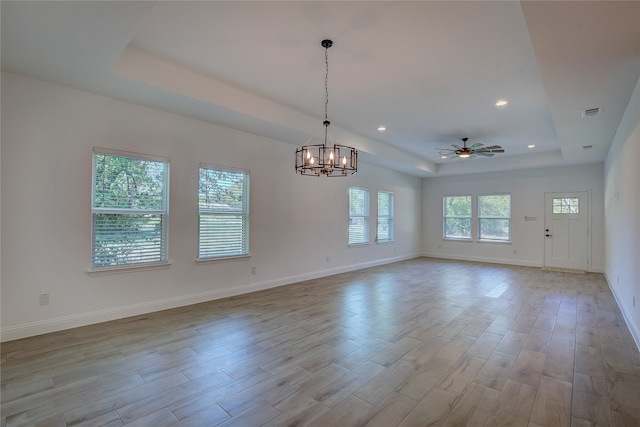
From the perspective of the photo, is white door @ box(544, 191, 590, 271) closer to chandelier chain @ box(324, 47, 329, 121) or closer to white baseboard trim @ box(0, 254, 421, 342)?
white baseboard trim @ box(0, 254, 421, 342)

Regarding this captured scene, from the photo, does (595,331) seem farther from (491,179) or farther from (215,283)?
(491,179)

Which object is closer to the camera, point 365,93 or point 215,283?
point 365,93

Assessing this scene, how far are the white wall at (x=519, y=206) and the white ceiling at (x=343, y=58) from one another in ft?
10.1

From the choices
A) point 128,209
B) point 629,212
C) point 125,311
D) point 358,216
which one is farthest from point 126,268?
point 629,212

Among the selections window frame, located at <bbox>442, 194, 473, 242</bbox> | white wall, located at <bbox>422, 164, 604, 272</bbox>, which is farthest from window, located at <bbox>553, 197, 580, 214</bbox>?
window frame, located at <bbox>442, 194, 473, 242</bbox>

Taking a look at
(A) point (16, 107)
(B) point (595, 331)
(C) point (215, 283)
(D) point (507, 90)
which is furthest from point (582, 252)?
(A) point (16, 107)

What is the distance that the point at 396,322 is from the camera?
3.90m

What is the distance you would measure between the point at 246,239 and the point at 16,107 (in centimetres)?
324

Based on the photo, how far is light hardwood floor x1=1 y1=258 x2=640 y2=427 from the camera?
2.09 meters

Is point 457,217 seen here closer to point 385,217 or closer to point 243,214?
point 385,217

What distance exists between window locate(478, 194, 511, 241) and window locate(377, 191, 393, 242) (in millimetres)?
2778

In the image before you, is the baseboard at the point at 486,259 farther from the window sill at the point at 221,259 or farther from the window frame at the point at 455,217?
the window sill at the point at 221,259

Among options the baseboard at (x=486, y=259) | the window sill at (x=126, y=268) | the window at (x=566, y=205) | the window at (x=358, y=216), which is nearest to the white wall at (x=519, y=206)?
the baseboard at (x=486, y=259)

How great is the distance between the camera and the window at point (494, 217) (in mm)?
9039
